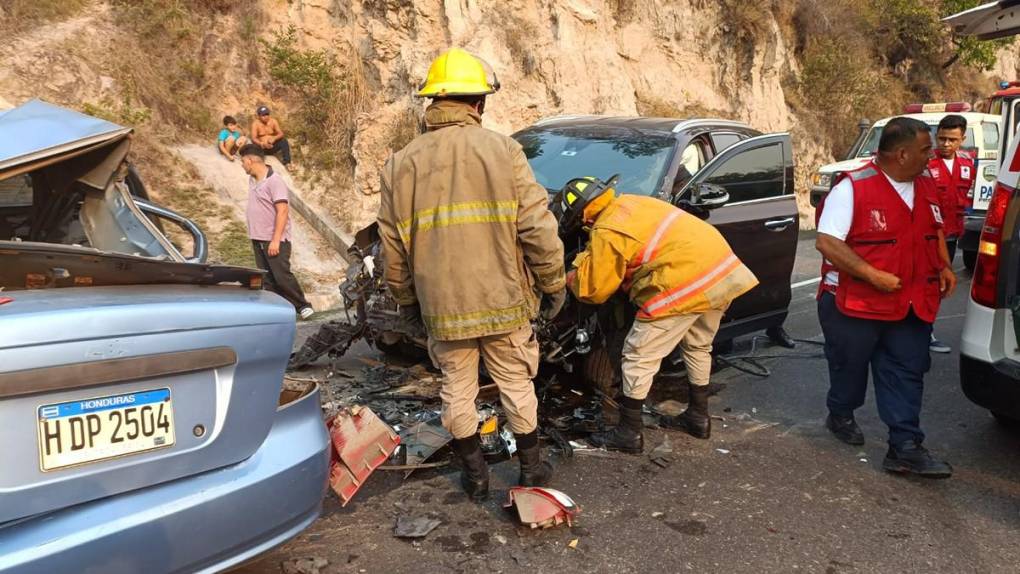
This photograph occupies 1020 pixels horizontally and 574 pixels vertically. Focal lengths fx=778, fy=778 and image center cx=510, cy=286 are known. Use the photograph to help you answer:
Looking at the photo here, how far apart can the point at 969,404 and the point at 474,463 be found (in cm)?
342

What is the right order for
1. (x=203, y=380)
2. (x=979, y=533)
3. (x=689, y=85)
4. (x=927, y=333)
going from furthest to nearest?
(x=689, y=85) < (x=927, y=333) < (x=979, y=533) < (x=203, y=380)

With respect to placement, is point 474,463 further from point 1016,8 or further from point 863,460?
point 1016,8

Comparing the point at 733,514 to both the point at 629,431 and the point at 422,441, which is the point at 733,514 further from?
the point at 422,441

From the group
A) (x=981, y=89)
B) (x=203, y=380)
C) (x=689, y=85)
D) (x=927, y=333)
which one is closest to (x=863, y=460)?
(x=927, y=333)

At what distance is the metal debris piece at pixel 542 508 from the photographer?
10.7ft

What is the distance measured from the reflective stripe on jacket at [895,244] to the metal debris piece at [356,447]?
2458 millimetres

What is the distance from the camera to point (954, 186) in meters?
5.51

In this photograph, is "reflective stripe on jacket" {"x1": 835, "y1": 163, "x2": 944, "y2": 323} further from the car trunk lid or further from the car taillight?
the car trunk lid

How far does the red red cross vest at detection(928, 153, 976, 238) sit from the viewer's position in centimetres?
507

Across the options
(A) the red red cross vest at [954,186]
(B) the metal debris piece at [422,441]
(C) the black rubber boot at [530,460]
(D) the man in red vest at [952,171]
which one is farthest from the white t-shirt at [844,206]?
(B) the metal debris piece at [422,441]

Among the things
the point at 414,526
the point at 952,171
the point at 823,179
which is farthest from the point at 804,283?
the point at 414,526

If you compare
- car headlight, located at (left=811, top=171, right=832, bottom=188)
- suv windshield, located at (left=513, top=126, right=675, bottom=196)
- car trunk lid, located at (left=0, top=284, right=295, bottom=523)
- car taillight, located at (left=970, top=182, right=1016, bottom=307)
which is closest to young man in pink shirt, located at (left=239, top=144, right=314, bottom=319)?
suv windshield, located at (left=513, top=126, right=675, bottom=196)

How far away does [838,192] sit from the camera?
3.96 meters

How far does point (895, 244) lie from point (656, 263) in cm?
117
